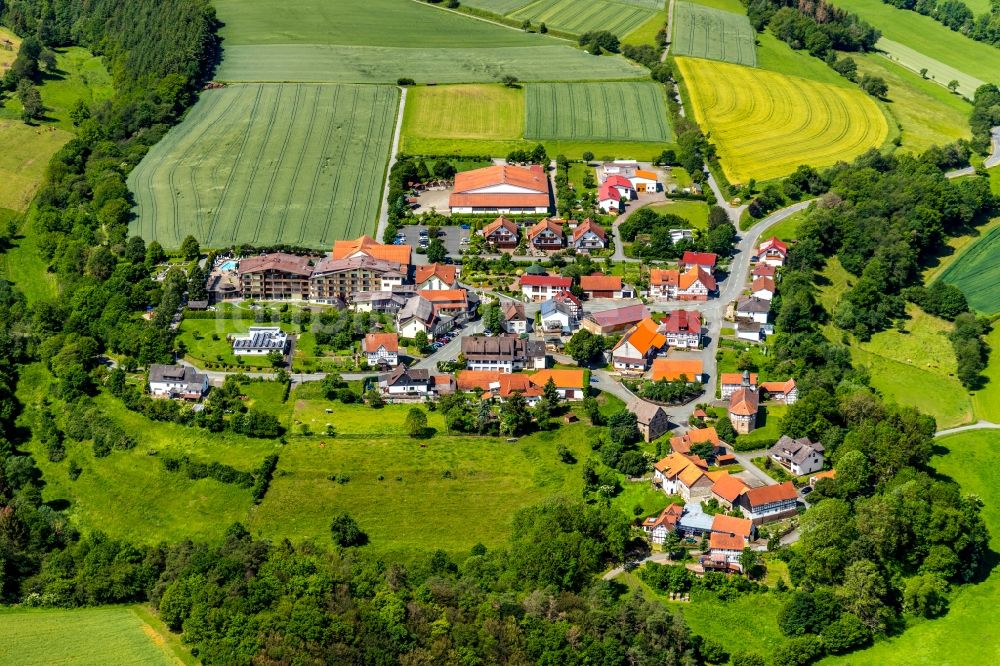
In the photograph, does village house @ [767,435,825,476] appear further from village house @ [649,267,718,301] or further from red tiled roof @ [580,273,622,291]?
red tiled roof @ [580,273,622,291]

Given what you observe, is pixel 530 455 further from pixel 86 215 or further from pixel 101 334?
pixel 86 215

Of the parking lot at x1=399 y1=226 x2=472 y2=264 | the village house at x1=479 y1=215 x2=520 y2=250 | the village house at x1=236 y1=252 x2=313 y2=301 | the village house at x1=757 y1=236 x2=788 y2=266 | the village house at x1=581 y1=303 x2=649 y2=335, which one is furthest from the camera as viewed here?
the village house at x1=479 y1=215 x2=520 y2=250

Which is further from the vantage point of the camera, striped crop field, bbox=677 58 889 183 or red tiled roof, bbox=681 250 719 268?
→ striped crop field, bbox=677 58 889 183

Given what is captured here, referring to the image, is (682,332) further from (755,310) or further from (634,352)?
(755,310)

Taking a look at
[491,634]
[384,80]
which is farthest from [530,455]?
[384,80]

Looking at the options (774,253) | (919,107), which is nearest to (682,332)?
(774,253)

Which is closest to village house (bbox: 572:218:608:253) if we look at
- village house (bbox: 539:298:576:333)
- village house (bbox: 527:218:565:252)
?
village house (bbox: 527:218:565:252)
